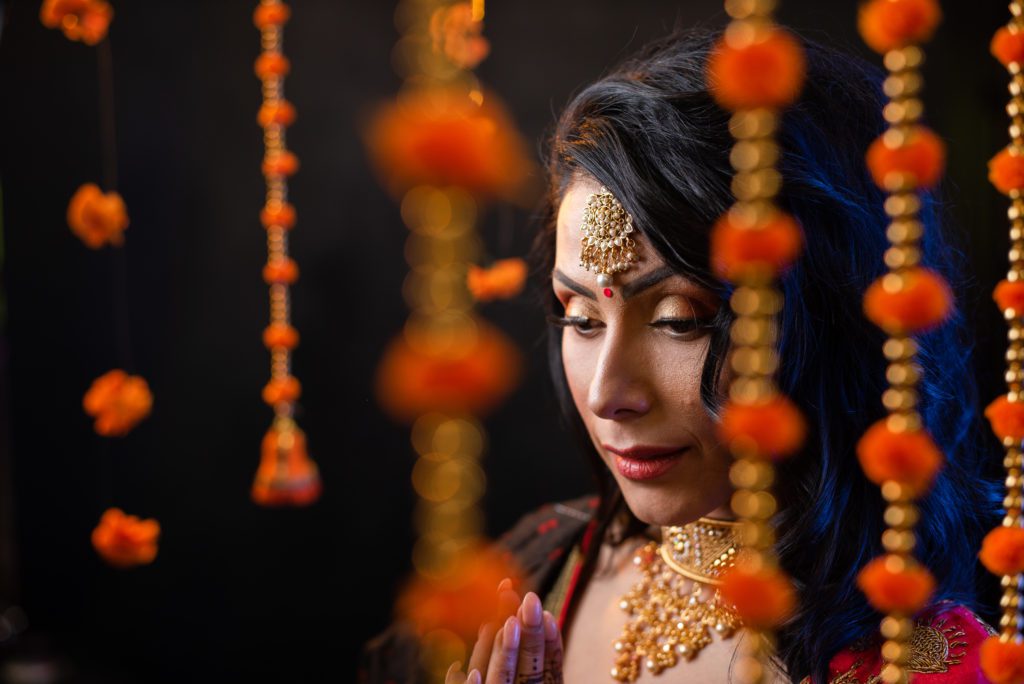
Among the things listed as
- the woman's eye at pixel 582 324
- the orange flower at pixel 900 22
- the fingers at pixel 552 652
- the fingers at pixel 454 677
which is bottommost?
the fingers at pixel 454 677

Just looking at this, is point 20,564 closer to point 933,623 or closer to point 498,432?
point 498,432

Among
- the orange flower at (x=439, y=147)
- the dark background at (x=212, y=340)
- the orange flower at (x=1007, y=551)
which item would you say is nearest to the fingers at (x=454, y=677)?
the orange flower at (x=1007, y=551)

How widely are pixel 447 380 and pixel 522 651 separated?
57cm

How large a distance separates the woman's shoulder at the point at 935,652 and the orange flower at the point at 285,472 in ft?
2.66

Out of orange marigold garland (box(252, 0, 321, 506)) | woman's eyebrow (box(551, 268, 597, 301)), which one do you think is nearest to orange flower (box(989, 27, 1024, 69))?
woman's eyebrow (box(551, 268, 597, 301))

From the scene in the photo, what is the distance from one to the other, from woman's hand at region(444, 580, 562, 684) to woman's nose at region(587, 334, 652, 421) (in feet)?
0.69

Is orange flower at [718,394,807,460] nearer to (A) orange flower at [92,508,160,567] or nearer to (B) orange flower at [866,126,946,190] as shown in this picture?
(B) orange flower at [866,126,946,190]

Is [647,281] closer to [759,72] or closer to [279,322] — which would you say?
[759,72]

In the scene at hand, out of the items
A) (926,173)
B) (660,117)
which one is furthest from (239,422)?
(926,173)

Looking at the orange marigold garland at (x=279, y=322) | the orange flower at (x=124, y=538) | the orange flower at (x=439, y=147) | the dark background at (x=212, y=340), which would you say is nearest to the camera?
the orange flower at (x=439, y=147)

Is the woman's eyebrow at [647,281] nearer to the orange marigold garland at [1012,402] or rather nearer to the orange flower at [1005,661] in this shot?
the orange marigold garland at [1012,402]

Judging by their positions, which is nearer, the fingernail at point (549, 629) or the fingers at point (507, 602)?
the fingernail at point (549, 629)

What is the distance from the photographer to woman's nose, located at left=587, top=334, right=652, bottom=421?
0.93 m

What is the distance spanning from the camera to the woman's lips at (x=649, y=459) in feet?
3.17
